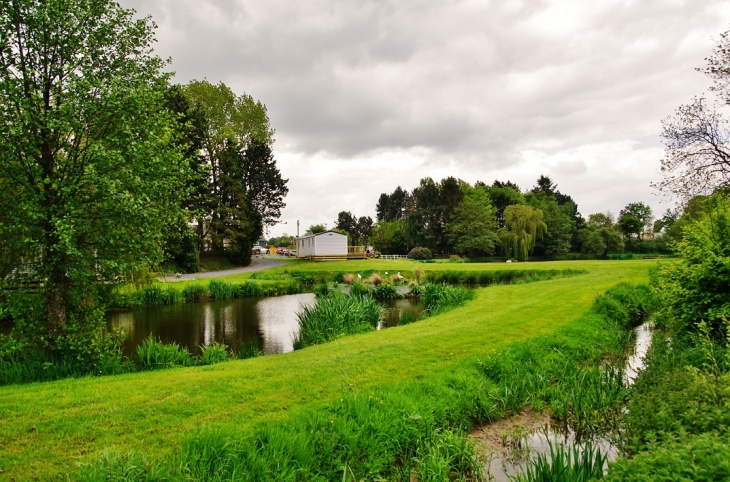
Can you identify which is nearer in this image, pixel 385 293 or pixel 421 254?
pixel 385 293

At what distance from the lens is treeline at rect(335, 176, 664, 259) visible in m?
→ 51.4

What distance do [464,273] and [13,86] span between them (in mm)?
23478

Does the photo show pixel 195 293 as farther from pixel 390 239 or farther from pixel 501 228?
pixel 390 239

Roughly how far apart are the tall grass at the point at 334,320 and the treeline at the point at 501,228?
40227mm

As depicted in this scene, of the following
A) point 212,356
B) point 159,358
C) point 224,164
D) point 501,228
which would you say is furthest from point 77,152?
point 501,228

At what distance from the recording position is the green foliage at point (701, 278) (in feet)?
24.9

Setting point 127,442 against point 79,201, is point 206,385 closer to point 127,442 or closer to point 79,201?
point 127,442

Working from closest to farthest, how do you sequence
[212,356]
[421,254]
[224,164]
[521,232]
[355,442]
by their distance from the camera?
[355,442] < [212,356] < [224,164] < [521,232] < [421,254]

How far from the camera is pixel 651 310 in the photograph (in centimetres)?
1359

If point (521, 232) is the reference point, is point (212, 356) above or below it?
below

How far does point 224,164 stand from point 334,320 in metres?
29.9

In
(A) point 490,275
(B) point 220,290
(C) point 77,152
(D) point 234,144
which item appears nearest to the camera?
(C) point 77,152

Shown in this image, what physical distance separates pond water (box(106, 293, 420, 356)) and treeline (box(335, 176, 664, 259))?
3523 cm

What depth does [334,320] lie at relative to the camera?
1209 cm
